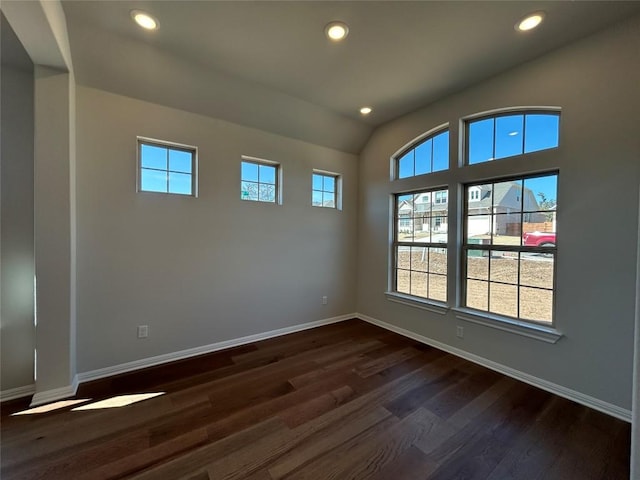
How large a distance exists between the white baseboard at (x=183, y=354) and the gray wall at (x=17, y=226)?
45 cm

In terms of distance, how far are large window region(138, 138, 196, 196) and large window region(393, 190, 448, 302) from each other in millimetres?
2838

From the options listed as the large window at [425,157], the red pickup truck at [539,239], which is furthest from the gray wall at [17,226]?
the red pickup truck at [539,239]

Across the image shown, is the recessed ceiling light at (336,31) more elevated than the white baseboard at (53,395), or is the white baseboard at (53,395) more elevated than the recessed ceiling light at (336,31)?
the recessed ceiling light at (336,31)

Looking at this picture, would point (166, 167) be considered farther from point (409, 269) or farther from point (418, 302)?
point (418, 302)

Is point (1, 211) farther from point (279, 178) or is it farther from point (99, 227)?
point (279, 178)

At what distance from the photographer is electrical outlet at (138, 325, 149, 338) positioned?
2.61 meters

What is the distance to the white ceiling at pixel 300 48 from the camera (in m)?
1.86

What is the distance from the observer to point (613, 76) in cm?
200

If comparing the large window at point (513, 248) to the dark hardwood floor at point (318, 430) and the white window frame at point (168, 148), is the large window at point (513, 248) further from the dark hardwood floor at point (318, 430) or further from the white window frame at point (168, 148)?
the white window frame at point (168, 148)

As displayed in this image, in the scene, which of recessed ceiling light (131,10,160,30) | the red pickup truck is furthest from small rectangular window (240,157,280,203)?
the red pickup truck

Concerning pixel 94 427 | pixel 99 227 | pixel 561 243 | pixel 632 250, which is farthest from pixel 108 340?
pixel 632 250

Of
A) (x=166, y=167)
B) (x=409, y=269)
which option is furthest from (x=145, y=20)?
(x=409, y=269)

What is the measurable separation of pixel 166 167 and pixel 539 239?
391 centimetres

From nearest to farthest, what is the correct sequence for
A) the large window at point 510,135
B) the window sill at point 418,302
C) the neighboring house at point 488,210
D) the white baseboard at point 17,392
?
1. the white baseboard at point 17,392
2. the large window at point 510,135
3. the neighboring house at point 488,210
4. the window sill at point 418,302
